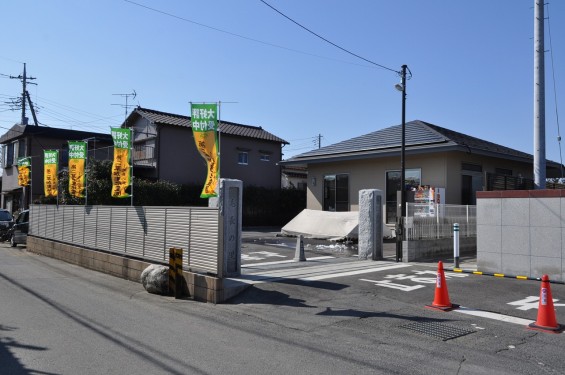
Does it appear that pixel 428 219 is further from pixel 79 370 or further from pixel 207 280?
pixel 79 370

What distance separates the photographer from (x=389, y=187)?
2105cm

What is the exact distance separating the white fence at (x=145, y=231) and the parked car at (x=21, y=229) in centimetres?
576

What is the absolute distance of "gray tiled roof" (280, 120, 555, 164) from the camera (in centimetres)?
1886

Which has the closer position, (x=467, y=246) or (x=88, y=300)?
(x=88, y=300)

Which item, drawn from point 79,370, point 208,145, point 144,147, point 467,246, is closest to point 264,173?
point 144,147

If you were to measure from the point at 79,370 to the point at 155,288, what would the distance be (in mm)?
4978

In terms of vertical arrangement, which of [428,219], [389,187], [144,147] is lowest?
[428,219]

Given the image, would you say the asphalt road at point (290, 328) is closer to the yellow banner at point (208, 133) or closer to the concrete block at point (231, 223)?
the concrete block at point (231, 223)

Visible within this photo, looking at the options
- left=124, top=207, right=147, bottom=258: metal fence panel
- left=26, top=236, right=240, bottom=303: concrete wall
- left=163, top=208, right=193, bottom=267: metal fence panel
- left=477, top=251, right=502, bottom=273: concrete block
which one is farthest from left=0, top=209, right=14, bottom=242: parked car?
left=477, top=251, right=502, bottom=273: concrete block

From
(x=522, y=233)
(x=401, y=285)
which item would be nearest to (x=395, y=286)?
(x=401, y=285)

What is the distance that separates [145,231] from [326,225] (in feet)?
33.0

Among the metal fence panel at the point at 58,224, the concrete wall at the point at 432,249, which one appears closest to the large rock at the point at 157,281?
the concrete wall at the point at 432,249

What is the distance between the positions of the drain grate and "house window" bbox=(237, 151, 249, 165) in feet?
93.7

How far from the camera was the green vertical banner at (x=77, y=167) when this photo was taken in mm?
18672
